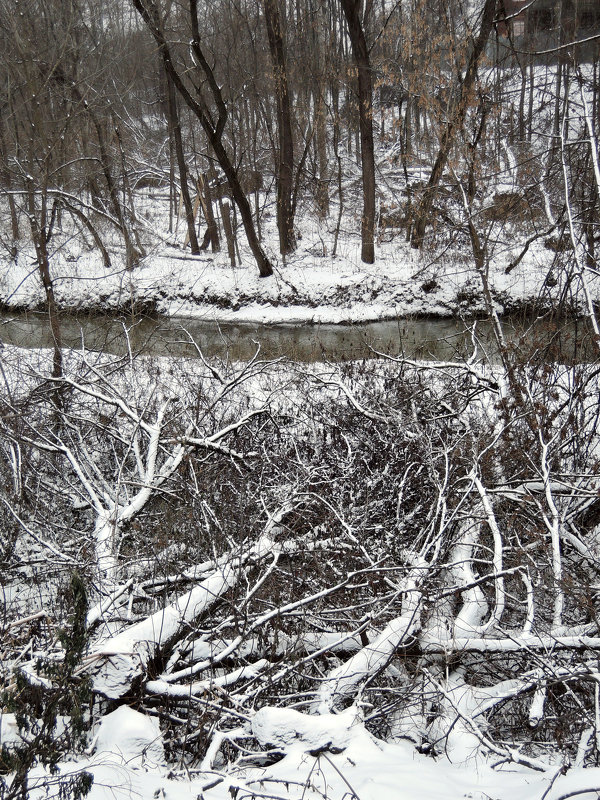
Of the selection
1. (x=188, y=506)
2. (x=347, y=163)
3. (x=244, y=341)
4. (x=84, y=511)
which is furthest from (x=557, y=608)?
(x=347, y=163)

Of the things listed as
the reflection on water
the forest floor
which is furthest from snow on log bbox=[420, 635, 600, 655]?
the forest floor

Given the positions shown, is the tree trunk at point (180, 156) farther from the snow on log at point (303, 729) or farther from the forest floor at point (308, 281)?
the snow on log at point (303, 729)

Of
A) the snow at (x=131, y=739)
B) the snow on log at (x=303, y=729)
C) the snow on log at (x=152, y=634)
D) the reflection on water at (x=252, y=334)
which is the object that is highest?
the reflection on water at (x=252, y=334)

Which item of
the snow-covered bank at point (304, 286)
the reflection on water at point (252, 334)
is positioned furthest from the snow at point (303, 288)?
the reflection on water at point (252, 334)

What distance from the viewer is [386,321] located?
15.2 metres

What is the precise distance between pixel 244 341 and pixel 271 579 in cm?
922

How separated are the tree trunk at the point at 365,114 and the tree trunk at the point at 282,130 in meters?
1.85

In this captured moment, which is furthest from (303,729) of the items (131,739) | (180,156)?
(180,156)

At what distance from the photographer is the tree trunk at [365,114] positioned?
14.8 metres

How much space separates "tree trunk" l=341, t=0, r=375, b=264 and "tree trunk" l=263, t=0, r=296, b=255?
185cm

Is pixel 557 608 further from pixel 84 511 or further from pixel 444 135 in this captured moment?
pixel 444 135

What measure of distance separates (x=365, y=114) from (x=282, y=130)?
264 cm

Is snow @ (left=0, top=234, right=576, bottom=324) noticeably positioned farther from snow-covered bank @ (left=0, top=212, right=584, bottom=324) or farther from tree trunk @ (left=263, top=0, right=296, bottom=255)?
tree trunk @ (left=263, top=0, right=296, bottom=255)

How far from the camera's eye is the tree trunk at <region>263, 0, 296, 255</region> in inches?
619
